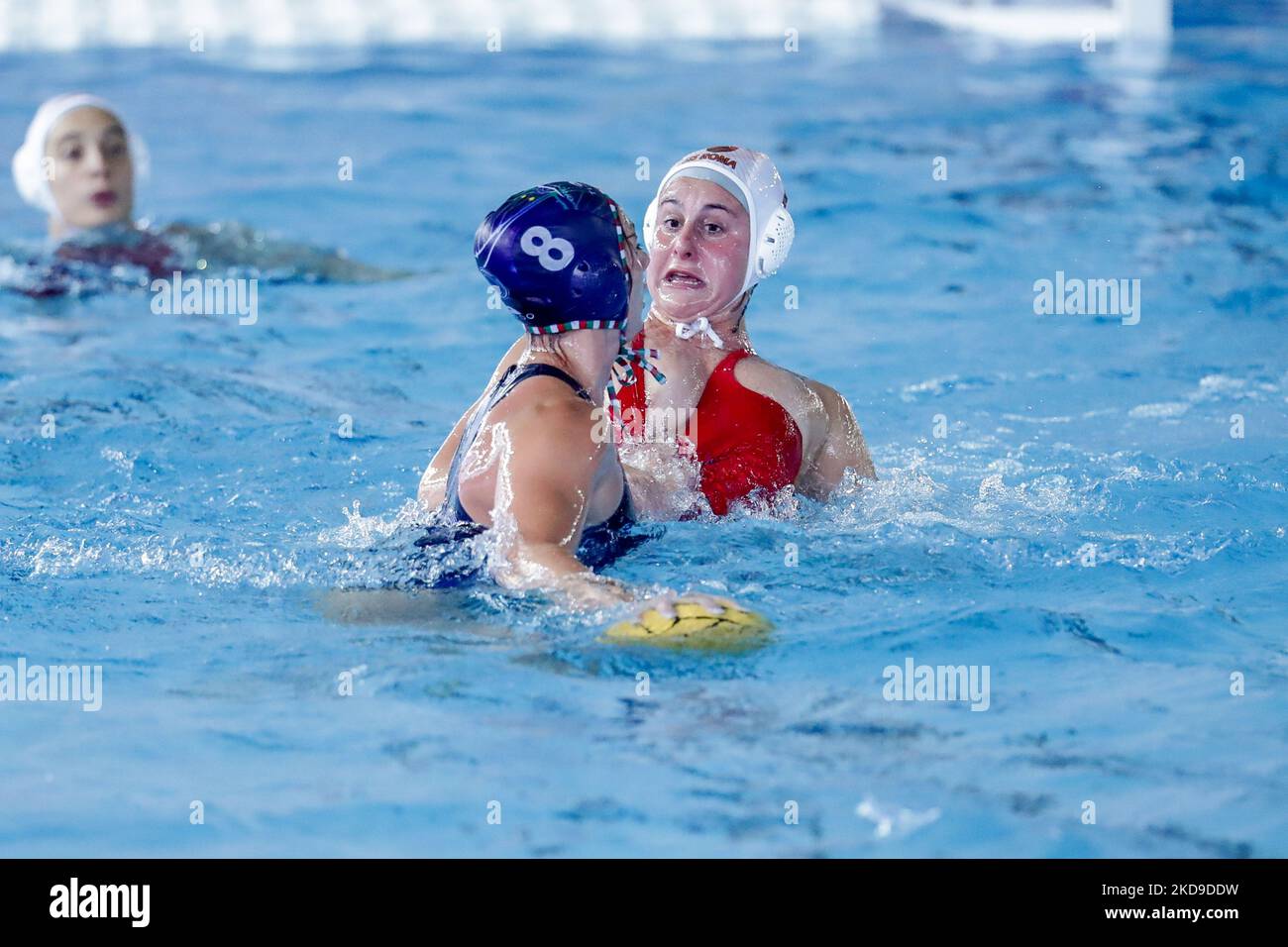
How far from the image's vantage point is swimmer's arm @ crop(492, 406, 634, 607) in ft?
14.3

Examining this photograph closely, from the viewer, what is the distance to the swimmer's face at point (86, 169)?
383 inches

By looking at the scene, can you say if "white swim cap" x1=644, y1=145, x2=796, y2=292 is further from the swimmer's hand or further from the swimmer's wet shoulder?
the swimmer's hand

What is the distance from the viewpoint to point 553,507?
4391 mm

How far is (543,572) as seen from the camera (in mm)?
4352

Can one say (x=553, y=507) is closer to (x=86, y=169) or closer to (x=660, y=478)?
(x=660, y=478)

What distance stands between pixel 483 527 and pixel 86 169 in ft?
19.9

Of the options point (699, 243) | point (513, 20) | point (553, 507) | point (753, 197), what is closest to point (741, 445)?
point (699, 243)

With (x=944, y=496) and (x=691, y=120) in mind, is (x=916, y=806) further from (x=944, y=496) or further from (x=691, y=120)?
(x=691, y=120)

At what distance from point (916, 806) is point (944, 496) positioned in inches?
94.2

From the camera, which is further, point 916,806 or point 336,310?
point 336,310

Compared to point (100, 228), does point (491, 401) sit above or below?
below

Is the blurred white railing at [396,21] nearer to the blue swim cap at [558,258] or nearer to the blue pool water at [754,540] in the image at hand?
the blue pool water at [754,540]
